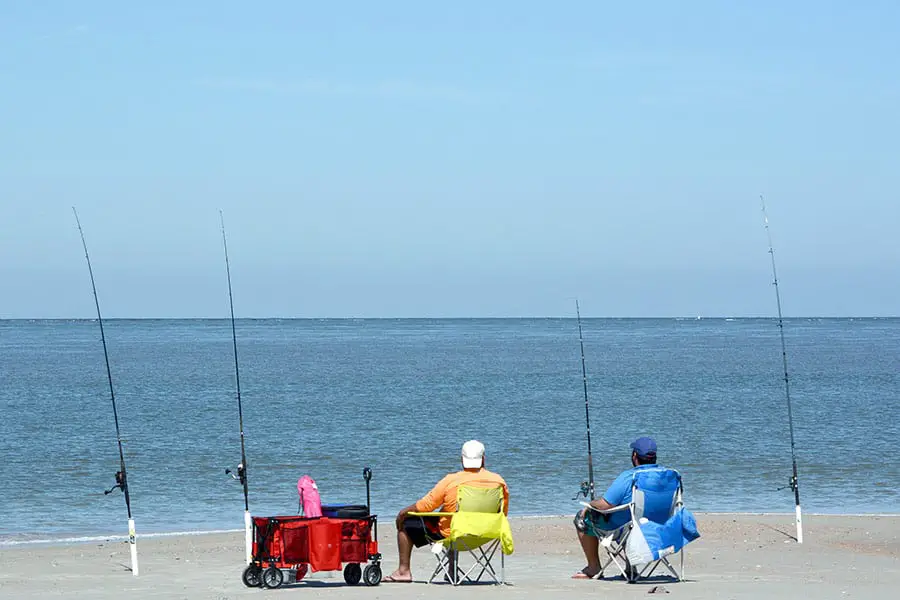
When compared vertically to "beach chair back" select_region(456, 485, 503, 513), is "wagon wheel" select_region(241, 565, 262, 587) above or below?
below

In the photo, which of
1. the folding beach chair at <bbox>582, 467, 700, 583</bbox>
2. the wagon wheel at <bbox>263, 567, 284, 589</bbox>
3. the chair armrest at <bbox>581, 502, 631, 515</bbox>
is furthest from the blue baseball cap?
the wagon wheel at <bbox>263, 567, 284, 589</bbox>

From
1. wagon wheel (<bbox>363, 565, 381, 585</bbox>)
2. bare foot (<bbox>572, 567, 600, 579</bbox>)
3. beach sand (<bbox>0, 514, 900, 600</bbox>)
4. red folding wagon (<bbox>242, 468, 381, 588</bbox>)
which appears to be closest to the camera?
beach sand (<bbox>0, 514, 900, 600</bbox>)

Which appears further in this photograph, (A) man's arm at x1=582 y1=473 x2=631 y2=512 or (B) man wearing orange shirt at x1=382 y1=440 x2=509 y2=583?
(B) man wearing orange shirt at x1=382 y1=440 x2=509 y2=583

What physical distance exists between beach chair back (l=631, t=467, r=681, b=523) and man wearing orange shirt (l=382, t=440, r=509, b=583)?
83 cm

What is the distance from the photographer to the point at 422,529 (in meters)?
9.05

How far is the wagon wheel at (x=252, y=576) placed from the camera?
8961 millimetres

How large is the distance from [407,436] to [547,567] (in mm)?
16500

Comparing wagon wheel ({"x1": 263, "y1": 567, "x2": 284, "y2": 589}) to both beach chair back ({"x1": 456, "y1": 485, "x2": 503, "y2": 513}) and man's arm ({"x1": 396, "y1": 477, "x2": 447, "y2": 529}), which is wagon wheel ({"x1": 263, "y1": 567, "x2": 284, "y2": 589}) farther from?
beach chair back ({"x1": 456, "y1": 485, "x2": 503, "y2": 513})

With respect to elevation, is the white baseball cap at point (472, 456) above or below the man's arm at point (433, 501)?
above

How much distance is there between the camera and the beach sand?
27.9 ft

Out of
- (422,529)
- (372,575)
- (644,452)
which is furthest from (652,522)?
(372,575)

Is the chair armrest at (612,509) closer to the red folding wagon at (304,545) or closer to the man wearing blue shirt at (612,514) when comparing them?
the man wearing blue shirt at (612,514)

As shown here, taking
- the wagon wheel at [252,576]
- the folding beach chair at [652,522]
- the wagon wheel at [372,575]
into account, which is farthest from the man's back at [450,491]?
the wagon wheel at [252,576]

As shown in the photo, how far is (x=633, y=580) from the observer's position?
8.85 metres
